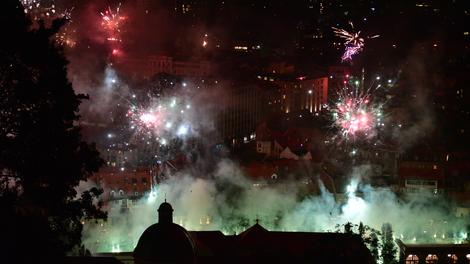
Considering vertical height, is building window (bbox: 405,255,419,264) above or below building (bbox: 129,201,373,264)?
below

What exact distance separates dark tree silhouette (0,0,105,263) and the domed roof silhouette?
17.0 ft

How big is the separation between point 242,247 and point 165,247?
7057mm

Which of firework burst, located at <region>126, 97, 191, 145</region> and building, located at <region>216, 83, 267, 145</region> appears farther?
building, located at <region>216, 83, 267, 145</region>

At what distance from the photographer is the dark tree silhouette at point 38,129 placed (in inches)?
452

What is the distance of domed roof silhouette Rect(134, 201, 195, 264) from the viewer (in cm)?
1722

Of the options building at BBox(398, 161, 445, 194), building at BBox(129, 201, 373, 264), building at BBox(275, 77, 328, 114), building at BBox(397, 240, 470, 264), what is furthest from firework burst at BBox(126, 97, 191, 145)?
building at BBox(397, 240, 470, 264)

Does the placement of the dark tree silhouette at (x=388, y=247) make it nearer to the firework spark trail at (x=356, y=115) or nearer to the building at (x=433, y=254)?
the building at (x=433, y=254)

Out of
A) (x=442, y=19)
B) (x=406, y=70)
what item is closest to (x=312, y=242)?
(x=406, y=70)

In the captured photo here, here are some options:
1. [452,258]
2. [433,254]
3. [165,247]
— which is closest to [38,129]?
[165,247]

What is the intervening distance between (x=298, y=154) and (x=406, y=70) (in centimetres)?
1863

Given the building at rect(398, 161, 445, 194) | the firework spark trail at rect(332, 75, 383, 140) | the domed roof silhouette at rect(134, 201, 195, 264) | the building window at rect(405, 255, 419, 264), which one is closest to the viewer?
the domed roof silhouette at rect(134, 201, 195, 264)

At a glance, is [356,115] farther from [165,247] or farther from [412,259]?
[165,247]

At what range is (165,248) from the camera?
17281mm

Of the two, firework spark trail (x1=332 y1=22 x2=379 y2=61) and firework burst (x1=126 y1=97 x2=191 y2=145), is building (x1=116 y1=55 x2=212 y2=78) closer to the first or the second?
firework burst (x1=126 y1=97 x2=191 y2=145)
